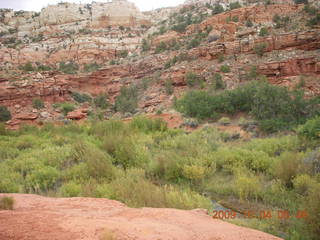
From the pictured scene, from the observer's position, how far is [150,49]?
1341 inches

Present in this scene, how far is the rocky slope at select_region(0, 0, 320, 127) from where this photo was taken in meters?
20.1

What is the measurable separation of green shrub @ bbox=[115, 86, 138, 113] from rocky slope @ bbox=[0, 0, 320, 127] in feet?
2.32

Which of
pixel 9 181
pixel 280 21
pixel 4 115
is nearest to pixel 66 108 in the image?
pixel 4 115

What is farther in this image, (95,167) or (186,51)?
(186,51)

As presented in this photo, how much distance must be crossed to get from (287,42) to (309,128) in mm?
16319

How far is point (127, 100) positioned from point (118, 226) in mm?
23327

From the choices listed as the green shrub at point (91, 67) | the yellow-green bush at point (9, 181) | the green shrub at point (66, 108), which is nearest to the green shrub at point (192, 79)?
the green shrub at point (66, 108)

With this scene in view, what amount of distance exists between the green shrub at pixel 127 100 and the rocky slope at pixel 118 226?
19894mm

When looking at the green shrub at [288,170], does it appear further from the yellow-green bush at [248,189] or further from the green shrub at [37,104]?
the green shrub at [37,104]

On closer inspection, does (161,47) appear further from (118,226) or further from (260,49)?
(118,226)

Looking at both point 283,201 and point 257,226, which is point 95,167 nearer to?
point 257,226

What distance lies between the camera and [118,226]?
2193 mm

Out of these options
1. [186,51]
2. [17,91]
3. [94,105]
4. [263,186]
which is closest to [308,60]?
[186,51]

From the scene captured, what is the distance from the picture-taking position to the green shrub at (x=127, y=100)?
23062 millimetres
